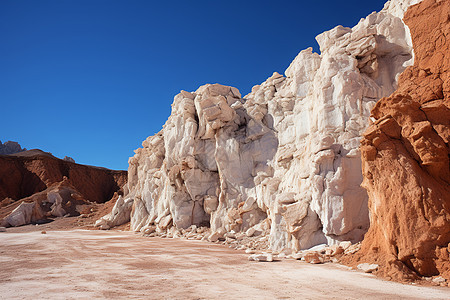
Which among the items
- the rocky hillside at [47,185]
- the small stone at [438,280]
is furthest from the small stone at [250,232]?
the rocky hillside at [47,185]

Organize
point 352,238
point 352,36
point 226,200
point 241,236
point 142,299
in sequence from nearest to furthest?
1. point 142,299
2. point 352,238
3. point 352,36
4. point 241,236
5. point 226,200

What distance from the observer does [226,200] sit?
21.3 metres

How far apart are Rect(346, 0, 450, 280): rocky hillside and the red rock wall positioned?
190 feet

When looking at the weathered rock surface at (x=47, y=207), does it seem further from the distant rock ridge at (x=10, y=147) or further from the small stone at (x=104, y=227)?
the distant rock ridge at (x=10, y=147)

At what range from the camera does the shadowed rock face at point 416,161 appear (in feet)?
22.5

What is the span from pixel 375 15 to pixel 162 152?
22794mm

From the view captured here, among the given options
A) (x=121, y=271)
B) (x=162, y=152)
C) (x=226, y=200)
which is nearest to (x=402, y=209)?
(x=121, y=271)

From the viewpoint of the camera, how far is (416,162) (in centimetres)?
762

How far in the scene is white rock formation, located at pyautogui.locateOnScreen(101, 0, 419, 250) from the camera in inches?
458

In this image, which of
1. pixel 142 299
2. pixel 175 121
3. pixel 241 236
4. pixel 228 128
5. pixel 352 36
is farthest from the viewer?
pixel 175 121

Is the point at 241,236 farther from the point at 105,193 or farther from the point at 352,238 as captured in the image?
the point at 105,193

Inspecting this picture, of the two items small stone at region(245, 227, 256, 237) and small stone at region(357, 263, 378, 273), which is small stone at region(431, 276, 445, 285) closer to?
small stone at region(357, 263, 378, 273)

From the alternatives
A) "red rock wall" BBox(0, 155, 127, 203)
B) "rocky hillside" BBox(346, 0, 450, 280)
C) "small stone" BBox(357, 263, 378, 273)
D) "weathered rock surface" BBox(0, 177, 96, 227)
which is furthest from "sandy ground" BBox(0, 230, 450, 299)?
"red rock wall" BBox(0, 155, 127, 203)

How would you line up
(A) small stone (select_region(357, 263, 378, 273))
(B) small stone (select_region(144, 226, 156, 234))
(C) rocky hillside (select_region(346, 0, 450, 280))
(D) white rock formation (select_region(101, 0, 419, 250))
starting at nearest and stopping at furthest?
(C) rocky hillside (select_region(346, 0, 450, 280))
(A) small stone (select_region(357, 263, 378, 273))
(D) white rock formation (select_region(101, 0, 419, 250))
(B) small stone (select_region(144, 226, 156, 234))
